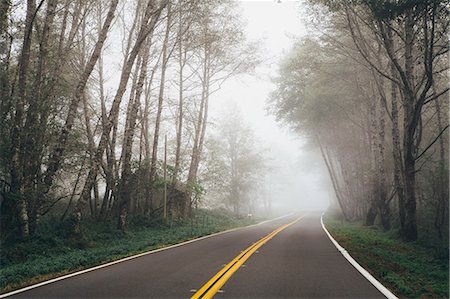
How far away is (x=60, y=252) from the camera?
11430 mm

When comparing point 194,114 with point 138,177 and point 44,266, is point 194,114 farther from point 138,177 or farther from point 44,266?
point 44,266

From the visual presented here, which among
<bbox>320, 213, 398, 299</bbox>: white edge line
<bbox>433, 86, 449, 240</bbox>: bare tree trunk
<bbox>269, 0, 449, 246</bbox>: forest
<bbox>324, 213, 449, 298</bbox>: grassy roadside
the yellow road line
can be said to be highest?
<bbox>269, 0, 449, 246</bbox>: forest

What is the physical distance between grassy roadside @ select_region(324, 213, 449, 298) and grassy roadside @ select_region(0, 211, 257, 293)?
723 centimetres

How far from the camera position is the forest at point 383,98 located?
44.2ft

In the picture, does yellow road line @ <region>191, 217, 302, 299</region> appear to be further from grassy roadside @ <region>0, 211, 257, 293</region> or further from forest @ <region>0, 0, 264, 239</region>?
forest @ <region>0, 0, 264, 239</region>

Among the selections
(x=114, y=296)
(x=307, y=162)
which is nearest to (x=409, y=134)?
(x=114, y=296)

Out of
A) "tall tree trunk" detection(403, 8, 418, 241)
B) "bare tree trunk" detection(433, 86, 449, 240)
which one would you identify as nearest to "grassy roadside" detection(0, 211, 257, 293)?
"tall tree trunk" detection(403, 8, 418, 241)

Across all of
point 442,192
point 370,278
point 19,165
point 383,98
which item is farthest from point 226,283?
point 442,192

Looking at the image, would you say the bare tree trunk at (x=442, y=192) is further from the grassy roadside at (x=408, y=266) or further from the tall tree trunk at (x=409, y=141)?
the grassy roadside at (x=408, y=266)

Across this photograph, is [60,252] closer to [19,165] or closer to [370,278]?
[19,165]

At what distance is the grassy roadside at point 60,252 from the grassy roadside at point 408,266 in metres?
7.23

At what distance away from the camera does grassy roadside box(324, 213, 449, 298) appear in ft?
21.9

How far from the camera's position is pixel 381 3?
12.1 metres

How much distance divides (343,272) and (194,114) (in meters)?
22.1
